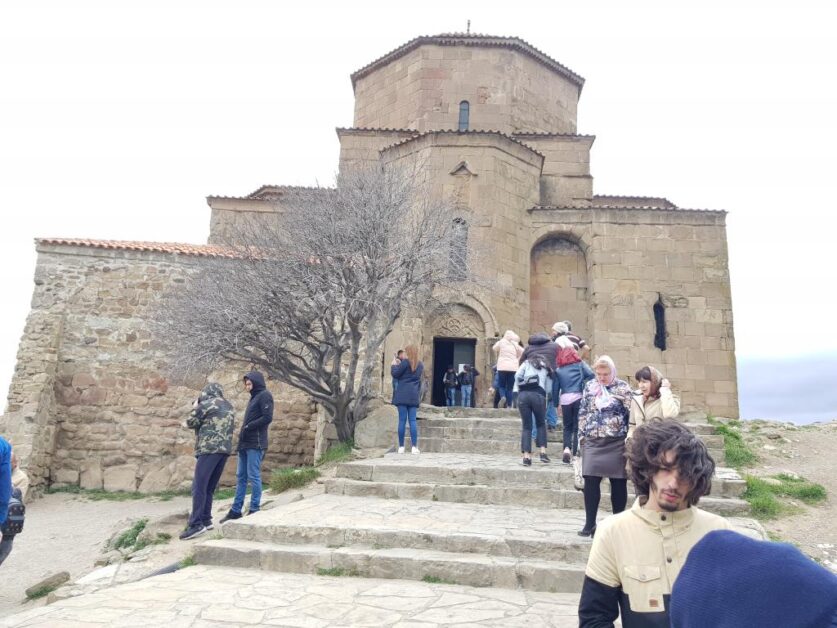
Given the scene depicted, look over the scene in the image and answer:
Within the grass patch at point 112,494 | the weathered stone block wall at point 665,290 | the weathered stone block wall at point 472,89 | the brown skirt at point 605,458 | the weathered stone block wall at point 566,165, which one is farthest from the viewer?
the weathered stone block wall at point 566,165

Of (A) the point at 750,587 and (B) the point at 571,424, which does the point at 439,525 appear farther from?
(A) the point at 750,587

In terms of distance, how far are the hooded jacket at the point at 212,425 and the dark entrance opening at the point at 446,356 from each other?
7716 mm

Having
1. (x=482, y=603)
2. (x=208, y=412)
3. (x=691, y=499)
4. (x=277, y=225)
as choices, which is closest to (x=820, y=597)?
(x=691, y=499)

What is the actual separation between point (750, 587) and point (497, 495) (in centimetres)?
556

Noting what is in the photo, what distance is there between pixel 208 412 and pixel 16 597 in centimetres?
286

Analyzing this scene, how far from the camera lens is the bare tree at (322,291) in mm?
8867

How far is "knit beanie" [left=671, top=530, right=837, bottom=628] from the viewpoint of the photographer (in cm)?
94

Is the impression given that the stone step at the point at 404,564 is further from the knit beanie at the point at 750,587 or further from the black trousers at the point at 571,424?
the knit beanie at the point at 750,587

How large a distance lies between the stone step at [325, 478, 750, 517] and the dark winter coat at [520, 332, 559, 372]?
1.53 meters

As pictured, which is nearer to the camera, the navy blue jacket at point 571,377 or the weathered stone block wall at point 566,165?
the navy blue jacket at point 571,377

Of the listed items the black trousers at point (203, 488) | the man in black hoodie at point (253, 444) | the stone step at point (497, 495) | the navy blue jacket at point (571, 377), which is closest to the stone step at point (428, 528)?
the stone step at point (497, 495)

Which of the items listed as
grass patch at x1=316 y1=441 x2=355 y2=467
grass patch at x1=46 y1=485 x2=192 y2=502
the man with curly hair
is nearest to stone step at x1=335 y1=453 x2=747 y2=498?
grass patch at x1=316 y1=441 x2=355 y2=467

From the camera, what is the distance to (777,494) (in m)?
6.34

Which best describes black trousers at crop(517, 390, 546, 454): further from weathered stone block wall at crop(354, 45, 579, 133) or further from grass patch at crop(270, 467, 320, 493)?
weathered stone block wall at crop(354, 45, 579, 133)
